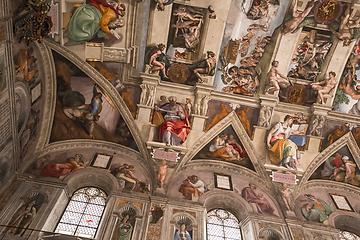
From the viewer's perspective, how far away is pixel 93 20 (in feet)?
37.0

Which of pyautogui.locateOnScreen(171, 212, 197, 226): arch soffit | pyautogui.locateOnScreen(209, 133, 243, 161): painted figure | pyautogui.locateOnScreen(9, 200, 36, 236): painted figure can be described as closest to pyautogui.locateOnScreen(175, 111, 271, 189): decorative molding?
pyautogui.locateOnScreen(209, 133, 243, 161): painted figure

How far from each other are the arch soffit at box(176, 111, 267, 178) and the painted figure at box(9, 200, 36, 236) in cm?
649

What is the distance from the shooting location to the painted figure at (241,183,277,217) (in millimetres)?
12188

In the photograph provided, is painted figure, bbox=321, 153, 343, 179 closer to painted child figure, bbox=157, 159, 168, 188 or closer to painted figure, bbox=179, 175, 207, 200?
painted figure, bbox=179, 175, 207, 200

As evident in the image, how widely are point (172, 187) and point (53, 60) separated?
Result: 23.3 feet

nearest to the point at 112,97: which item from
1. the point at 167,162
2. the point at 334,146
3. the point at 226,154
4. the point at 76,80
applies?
the point at 76,80

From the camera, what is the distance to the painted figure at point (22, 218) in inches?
364

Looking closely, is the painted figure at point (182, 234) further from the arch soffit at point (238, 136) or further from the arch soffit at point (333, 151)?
the arch soffit at point (333, 151)

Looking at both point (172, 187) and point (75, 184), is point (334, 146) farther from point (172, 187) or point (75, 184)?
point (75, 184)

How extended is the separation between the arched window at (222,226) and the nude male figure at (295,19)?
816 cm

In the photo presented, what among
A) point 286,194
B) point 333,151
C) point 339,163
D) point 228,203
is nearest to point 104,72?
point 228,203

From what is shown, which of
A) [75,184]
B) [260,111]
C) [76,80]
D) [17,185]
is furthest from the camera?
[260,111]

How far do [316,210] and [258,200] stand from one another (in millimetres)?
2514

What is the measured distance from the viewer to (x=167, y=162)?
1295cm
